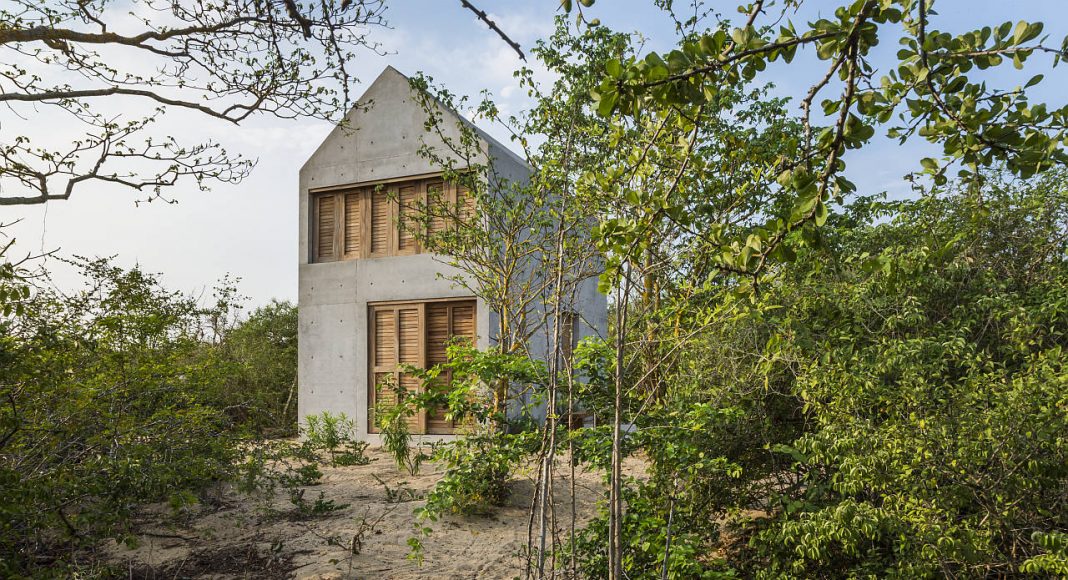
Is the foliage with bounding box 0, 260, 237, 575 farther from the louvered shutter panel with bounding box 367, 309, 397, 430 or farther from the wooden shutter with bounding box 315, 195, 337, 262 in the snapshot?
the wooden shutter with bounding box 315, 195, 337, 262

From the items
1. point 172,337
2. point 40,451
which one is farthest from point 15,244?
point 172,337

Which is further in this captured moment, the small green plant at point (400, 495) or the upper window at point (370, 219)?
the upper window at point (370, 219)

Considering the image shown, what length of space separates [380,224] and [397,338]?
5.77 feet

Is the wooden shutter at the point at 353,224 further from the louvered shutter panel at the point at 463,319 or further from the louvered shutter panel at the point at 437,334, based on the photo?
the louvered shutter panel at the point at 463,319

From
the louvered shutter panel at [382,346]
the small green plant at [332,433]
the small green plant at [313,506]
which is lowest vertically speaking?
the small green plant at [313,506]

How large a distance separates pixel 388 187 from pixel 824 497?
7875 mm

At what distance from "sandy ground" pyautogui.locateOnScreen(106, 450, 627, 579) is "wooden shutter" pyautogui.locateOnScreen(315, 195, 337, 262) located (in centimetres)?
464

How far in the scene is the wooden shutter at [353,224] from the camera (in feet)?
35.2

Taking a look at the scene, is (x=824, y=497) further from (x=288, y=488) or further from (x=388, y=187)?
(x=388, y=187)

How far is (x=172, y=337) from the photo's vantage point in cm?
842

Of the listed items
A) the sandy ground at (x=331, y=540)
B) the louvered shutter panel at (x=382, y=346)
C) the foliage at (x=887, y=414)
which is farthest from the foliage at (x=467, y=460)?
the louvered shutter panel at (x=382, y=346)

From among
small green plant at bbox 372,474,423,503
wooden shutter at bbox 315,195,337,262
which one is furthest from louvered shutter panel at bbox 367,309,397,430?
small green plant at bbox 372,474,423,503

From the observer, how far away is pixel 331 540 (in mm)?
5340

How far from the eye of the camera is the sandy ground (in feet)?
16.8
